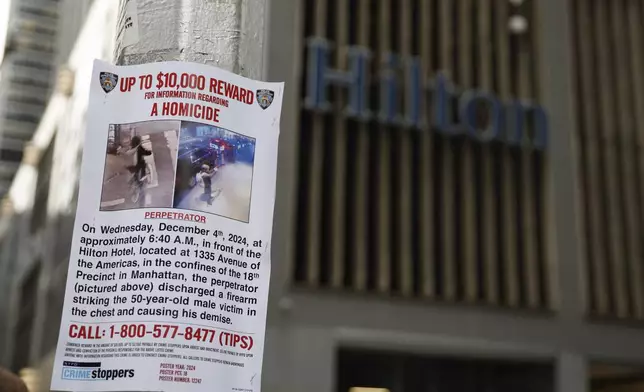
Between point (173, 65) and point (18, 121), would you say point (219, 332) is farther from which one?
point (18, 121)

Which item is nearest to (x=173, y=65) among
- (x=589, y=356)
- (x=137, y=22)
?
(x=137, y=22)

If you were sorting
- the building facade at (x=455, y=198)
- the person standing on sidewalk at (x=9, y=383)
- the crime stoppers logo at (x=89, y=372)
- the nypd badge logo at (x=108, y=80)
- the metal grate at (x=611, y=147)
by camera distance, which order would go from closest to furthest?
the crime stoppers logo at (x=89, y=372) < the nypd badge logo at (x=108, y=80) < the person standing on sidewalk at (x=9, y=383) < the building facade at (x=455, y=198) < the metal grate at (x=611, y=147)

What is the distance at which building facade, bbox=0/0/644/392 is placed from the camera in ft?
41.2

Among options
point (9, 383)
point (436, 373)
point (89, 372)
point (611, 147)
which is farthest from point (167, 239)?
point (611, 147)

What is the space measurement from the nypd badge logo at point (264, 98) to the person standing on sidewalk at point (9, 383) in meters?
1.05

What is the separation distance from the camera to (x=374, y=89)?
44.4ft

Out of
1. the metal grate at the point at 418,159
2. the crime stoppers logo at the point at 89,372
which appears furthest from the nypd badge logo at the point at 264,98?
the metal grate at the point at 418,159

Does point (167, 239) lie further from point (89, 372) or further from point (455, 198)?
point (455, 198)

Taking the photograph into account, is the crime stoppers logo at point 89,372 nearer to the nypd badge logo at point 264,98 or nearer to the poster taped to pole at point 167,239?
the poster taped to pole at point 167,239

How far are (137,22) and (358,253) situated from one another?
1045cm

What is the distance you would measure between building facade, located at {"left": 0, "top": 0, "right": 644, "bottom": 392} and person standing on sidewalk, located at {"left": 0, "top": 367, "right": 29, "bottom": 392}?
9173mm

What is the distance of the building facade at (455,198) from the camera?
12.6 metres

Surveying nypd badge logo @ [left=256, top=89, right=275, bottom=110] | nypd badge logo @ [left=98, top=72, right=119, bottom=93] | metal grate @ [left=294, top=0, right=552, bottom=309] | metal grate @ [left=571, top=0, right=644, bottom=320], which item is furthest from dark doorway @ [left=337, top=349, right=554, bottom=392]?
nypd badge logo @ [left=98, top=72, right=119, bottom=93]

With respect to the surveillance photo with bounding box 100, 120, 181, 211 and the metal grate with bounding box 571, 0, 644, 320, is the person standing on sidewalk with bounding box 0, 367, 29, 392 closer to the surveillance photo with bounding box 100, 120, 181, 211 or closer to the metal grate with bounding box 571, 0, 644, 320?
the surveillance photo with bounding box 100, 120, 181, 211
